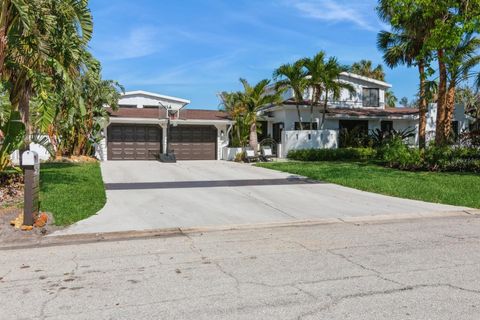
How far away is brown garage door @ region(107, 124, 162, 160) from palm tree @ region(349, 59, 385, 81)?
1126 inches

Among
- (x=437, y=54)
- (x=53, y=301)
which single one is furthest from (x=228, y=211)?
(x=437, y=54)

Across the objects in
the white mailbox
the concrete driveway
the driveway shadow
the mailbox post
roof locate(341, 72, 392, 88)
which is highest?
roof locate(341, 72, 392, 88)

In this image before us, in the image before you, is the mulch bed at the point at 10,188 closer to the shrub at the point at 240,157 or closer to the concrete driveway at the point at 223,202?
the concrete driveway at the point at 223,202

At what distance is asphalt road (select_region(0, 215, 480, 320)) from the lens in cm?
423

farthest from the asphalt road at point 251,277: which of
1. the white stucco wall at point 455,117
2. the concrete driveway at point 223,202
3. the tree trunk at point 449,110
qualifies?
the white stucco wall at point 455,117

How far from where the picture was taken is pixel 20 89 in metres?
11.2

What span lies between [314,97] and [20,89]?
1846 cm

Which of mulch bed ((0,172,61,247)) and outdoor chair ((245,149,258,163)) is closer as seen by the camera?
mulch bed ((0,172,61,247))

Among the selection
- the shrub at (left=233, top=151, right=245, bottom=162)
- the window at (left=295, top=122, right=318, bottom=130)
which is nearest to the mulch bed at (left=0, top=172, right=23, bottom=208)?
the shrub at (left=233, top=151, right=245, bottom=162)

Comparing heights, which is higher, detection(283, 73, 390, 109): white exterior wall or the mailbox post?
detection(283, 73, 390, 109): white exterior wall

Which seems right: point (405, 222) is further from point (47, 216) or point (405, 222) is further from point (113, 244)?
point (47, 216)

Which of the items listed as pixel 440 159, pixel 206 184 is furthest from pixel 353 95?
pixel 206 184

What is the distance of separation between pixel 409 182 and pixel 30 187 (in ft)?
36.8

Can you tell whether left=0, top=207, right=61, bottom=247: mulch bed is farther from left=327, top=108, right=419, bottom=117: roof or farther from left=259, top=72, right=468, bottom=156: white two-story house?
left=327, top=108, right=419, bottom=117: roof
